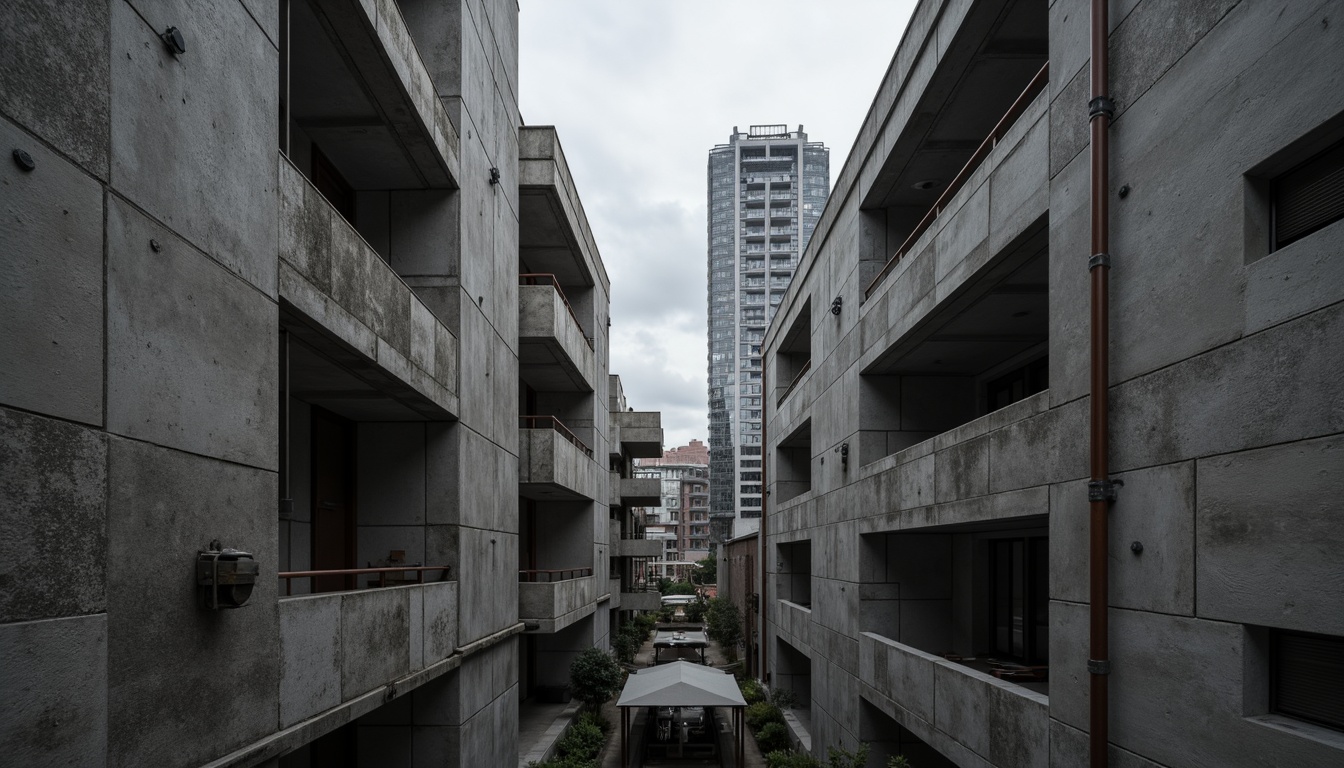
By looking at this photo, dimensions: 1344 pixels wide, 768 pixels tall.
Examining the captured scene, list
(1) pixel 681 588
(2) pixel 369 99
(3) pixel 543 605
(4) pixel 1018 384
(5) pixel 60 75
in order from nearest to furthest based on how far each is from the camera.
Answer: (5) pixel 60 75 → (2) pixel 369 99 → (4) pixel 1018 384 → (3) pixel 543 605 → (1) pixel 681 588

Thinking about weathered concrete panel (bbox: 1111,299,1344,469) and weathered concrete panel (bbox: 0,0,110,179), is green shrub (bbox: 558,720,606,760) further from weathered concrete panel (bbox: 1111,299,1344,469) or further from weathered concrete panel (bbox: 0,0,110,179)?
weathered concrete panel (bbox: 0,0,110,179)

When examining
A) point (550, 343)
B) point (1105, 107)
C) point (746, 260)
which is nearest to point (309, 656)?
point (1105, 107)

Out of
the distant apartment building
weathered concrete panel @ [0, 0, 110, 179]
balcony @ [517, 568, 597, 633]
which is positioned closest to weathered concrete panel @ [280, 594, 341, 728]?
weathered concrete panel @ [0, 0, 110, 179]

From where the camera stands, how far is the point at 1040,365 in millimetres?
14547

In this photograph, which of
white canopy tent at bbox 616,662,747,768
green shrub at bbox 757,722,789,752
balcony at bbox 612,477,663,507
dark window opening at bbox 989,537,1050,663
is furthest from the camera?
balcony at bbox 612,477,663,507

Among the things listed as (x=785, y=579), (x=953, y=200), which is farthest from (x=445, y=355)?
(x=785, y=579)

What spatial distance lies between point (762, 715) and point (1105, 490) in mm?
19656

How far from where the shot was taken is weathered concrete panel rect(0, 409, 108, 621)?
176 inches

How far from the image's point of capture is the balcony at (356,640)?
26.2 feet

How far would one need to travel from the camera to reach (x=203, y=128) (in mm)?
6395

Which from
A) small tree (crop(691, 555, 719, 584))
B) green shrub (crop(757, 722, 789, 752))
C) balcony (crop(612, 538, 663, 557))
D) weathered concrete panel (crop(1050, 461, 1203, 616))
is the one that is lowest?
small tree (crop(691, 555, 719, 584))

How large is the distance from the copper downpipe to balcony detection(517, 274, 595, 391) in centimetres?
1245

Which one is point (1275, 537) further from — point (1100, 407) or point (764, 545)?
point (764, 545)

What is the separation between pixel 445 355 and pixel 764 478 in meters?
19.3
